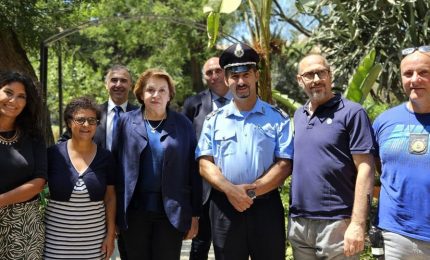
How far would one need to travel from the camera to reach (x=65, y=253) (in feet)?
11.5

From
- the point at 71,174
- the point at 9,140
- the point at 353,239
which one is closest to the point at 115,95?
the point at 71,174

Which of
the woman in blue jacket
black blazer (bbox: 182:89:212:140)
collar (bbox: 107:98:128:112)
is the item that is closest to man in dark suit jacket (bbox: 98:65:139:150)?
collar (bbox: 107:98:128:112)

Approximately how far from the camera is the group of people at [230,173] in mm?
3053

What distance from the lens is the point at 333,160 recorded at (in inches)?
128

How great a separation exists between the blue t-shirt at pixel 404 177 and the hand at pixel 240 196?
843 millimetres

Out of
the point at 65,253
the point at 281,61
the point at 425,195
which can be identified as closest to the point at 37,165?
the point at 65,253

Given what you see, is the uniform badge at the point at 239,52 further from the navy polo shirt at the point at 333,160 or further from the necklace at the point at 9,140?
the necklace at the point at 9,140

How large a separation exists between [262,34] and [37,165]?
3390 millimetres

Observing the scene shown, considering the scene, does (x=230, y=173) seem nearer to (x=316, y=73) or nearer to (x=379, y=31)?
(x=316, y=73)

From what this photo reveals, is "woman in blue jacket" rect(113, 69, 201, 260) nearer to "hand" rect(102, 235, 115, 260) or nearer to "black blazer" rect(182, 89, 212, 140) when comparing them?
"hand" rect(102, 235, 115, 260)

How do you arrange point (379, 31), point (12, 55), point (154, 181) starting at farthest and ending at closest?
point (379, 31)
point (12, 55)
point (154, 181)

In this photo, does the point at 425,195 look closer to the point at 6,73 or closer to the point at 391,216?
the point at 391,216

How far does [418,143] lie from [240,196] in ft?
3.79

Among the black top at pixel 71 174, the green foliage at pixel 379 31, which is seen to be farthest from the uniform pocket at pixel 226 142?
the green foliage at pixel 379 31
